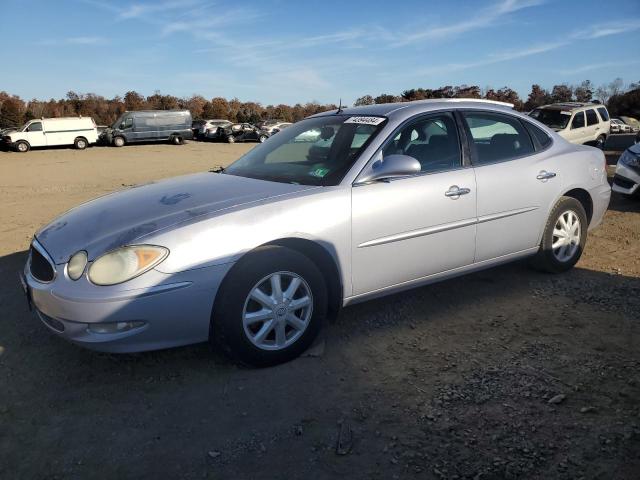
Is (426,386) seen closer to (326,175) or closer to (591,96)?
(326,175)

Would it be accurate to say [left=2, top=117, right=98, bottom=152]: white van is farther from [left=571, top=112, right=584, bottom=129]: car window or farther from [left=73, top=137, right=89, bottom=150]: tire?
[left=571, top=112, right=584, bottom=129]: car window

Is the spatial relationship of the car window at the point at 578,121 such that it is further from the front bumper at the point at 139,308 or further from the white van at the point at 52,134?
the white van at the point at 52,134

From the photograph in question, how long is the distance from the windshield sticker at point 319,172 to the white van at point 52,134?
1062 inches

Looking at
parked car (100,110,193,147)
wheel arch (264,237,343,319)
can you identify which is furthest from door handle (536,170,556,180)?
parked car (100,110,193,147)

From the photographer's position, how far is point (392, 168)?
341 cm

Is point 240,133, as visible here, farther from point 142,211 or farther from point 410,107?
point 142,211

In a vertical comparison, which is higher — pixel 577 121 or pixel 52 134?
pixel 52 134

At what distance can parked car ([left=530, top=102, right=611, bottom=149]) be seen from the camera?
14.6m

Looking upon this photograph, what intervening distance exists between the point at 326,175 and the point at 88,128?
28101 mm

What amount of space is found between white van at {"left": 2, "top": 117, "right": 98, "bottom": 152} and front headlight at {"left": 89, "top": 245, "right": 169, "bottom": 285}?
89.0ft

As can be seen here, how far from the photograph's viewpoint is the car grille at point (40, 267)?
3008 millimetres

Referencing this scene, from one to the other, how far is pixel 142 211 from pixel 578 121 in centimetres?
1450

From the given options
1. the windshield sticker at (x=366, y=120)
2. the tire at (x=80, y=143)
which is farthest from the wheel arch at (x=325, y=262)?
the tire at (x=80, y=143)

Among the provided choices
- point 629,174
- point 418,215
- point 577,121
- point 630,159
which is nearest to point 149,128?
point 577,121
